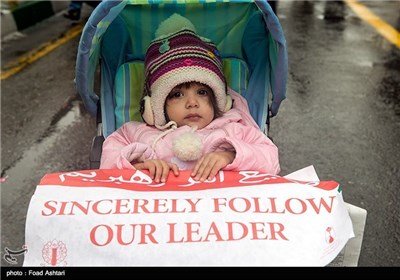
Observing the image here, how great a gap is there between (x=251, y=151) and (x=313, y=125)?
220 cm

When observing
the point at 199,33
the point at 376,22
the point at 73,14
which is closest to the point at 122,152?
the point at 199,33

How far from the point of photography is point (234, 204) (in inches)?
62.6

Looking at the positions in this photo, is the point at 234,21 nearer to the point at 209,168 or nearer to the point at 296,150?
the point at 209,168

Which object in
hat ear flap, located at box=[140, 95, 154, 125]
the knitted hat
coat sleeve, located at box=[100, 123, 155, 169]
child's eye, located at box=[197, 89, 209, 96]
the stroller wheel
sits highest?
the knitted hat

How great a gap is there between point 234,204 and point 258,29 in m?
1.12

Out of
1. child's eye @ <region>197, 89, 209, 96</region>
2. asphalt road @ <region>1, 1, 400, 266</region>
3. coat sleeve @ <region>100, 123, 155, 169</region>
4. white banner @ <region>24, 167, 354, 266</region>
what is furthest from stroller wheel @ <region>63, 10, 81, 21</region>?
white banner @ <region>24, 167, 354, 266</region>

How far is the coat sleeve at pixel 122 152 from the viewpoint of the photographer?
1977 millimetres

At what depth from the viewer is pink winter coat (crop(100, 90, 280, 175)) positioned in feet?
6.40

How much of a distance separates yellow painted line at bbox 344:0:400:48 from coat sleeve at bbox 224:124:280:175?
4.40 meters

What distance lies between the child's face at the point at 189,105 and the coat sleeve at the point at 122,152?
7.2 inches

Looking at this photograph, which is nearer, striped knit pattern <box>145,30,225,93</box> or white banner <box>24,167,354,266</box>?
white banner <box>24,167,354,266</box>

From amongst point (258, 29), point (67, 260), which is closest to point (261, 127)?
point (258, 29)

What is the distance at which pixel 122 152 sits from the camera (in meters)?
2.00

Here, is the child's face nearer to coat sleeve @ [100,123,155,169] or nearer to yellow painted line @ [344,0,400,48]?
coat sleeve @ [100,123,155,169]
